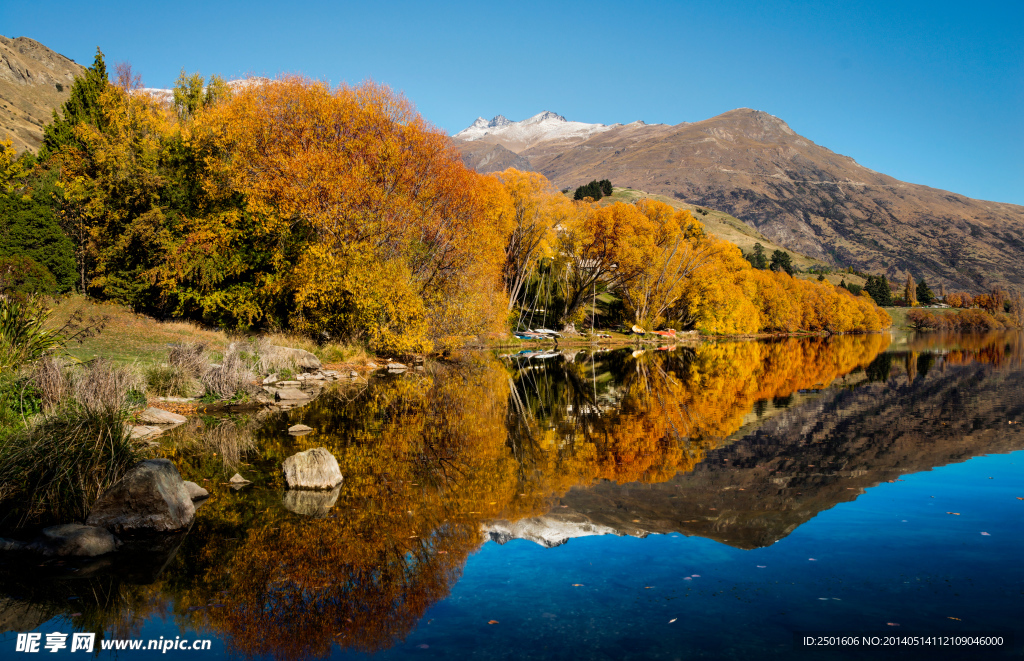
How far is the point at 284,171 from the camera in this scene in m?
28.2

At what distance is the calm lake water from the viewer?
18.7 feet

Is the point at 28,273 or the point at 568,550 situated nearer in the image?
the point at 568,550

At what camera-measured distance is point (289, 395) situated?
1986cm

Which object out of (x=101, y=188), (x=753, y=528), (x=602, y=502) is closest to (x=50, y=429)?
(x=602, y=502)

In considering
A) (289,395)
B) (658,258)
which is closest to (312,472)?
(289,395)

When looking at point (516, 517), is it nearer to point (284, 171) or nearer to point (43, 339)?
point (43, 339)

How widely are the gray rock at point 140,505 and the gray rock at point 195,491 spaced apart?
1185 mm

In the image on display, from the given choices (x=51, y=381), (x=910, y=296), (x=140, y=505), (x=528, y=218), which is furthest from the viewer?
(x=910, y=296)

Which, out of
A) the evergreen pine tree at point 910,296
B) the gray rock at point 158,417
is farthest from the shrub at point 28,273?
the evergreen pine tree at point 910,296

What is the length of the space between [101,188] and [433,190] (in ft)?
64.5

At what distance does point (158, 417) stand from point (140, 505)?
25.7 ft

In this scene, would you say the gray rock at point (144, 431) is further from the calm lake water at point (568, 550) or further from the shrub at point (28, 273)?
the shrub at point (28, 273)

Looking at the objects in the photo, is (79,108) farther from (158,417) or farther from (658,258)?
(658,258)

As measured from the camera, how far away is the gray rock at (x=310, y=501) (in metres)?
8.81
